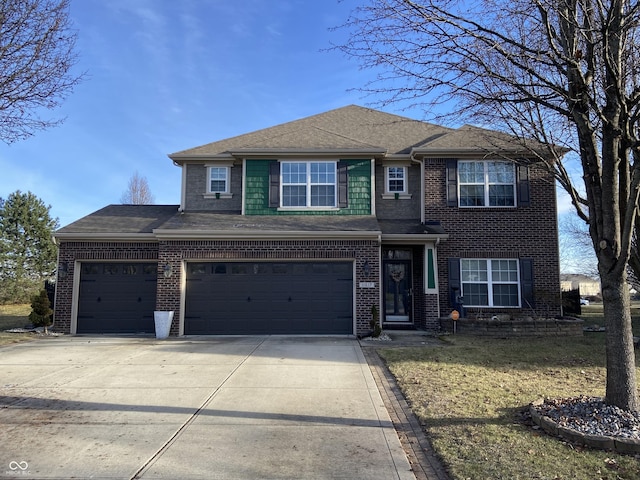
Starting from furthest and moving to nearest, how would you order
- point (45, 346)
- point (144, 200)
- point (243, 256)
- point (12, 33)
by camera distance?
1. point (144, 200)
2. point (243, 256)
3. point (45, 346)
4. point (12, 33)

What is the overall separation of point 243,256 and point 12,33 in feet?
24.5

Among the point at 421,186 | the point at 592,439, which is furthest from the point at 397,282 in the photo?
the point at 592,439

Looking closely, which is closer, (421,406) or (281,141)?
(421,406)

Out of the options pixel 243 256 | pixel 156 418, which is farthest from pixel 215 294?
pixel 156 418

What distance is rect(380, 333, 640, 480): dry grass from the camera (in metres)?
4.04

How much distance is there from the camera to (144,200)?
132 ft

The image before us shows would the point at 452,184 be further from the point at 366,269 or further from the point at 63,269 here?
the point at 63,269

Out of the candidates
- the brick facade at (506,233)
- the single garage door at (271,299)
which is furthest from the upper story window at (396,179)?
the single garage door at (271,299)

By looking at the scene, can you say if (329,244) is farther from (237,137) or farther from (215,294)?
(237,137)

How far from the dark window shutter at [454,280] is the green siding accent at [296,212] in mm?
3125

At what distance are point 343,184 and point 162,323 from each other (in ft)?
22.8

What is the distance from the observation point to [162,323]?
12.6 meters

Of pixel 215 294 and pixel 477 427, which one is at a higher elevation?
pixel 215 294

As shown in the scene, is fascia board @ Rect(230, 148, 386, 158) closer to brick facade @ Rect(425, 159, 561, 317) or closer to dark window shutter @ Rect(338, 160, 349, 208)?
dark window shutter @ Rect(338, 160, 349, 208)
